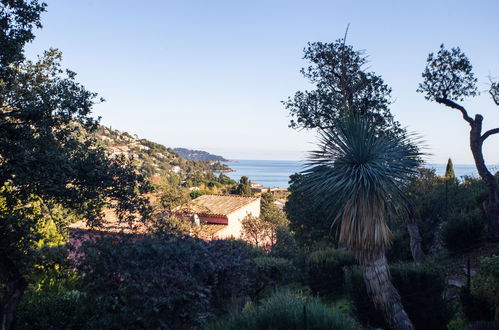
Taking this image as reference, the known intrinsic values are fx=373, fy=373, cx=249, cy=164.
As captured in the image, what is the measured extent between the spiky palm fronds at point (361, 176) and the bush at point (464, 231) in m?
6.87

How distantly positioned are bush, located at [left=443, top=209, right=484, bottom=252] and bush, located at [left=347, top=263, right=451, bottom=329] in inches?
270

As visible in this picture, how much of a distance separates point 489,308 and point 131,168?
24.5 ft

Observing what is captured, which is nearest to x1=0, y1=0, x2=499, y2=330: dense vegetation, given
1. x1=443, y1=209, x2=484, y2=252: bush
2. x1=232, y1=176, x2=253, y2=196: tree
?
x1=443, y1=209, x2=484, y2=252: bush

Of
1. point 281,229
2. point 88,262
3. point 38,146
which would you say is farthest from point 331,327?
point 281,229

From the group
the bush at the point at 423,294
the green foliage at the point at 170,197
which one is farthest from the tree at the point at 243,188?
the bush at the point at 423,294

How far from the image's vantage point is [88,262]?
5770mm

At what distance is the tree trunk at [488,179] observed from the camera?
13.0m

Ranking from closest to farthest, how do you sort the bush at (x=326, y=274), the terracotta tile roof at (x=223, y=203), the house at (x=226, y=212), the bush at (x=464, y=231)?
the bush at (x=326, y=274) < the bush at (x=464, y=231) < the house at (x=226, y=212) < the terracotta tile roof at (x=223, y=203)

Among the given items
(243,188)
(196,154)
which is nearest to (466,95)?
(243,188)

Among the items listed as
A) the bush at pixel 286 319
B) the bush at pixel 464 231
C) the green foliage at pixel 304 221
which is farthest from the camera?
the green foliage at pixel 304 221

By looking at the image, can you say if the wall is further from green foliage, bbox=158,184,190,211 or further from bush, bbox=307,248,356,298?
bush, bbox=307,248,356,298

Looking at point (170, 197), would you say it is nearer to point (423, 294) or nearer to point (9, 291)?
point (9, 291)

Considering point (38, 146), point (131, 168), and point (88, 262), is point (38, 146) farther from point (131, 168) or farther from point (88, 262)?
point (88, 262)

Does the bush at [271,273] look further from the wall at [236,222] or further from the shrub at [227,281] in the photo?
the wall at [236,222]
